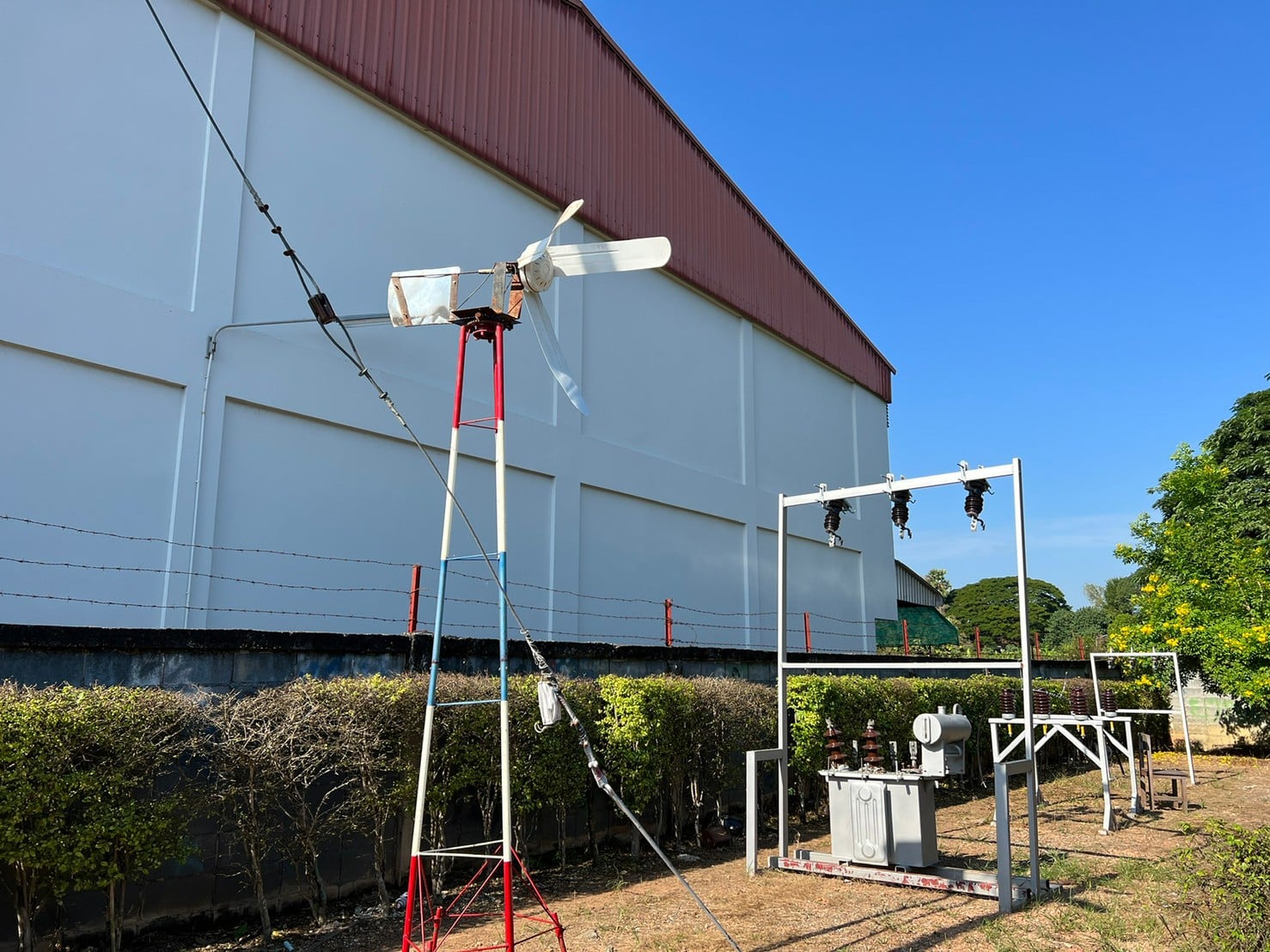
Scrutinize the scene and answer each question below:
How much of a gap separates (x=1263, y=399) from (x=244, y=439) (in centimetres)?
2987

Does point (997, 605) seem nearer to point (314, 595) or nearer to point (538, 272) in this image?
point (314, 595)

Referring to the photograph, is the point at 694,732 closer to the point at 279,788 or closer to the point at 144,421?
the point at 279,788

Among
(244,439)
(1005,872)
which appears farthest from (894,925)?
(244,439)

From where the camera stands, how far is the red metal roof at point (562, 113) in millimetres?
13555

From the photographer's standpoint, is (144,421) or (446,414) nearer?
(144,421)

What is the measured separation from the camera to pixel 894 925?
688cm

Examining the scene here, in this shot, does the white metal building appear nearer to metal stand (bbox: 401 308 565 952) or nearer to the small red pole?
the small red pole

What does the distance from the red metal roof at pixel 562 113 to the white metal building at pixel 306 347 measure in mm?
67

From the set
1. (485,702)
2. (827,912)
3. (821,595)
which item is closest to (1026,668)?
(827,912)

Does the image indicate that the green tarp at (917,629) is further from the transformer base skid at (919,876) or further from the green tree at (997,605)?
the green tree at (997,605)

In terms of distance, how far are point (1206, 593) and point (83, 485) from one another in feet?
69.7

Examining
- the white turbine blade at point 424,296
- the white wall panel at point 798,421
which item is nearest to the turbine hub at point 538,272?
the white turbine blade at point 424,296

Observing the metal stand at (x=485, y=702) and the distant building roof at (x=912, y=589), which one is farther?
the distant building roof at (x=912, y=589)

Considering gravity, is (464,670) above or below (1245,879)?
above
